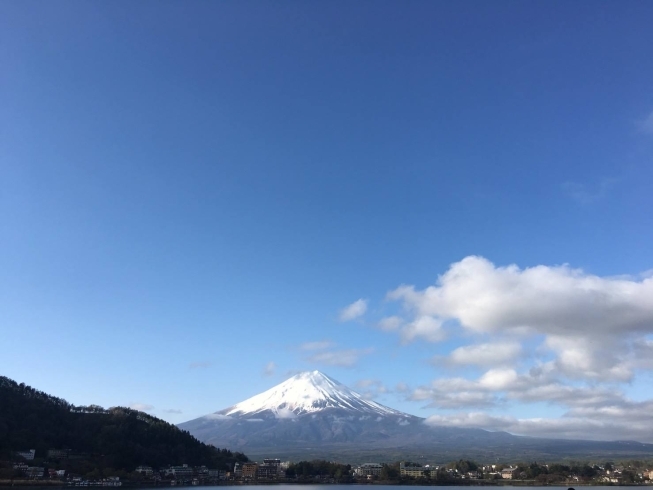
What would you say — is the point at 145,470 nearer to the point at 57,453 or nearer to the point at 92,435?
the point at 92,435

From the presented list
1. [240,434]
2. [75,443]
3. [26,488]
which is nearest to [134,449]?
[75,443]

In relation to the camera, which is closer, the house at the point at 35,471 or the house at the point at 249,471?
the house at the point at 35,471

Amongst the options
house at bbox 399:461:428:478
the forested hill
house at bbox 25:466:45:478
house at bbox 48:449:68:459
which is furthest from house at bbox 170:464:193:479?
house at bbox 399:461:428:478

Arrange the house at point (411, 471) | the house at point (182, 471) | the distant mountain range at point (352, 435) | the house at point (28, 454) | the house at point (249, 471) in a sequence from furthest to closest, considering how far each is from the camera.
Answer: the distant mountain range at point (352, 435)
the house at point (411, 471)
the house at point (249, 471)
the house at point (182, 471)
the house at point (28, 454)

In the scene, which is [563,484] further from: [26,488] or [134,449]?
[26,488]

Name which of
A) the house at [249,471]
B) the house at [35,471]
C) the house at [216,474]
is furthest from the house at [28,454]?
the house at [249,471]

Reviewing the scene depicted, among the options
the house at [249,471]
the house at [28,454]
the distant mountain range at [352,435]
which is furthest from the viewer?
the distant mountain range at [352,435]

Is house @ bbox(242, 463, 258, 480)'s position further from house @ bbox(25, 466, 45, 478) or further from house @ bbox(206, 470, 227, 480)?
house @ bbox(25, 466, 45, 478)

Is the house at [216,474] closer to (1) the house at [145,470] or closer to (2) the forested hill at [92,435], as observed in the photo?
(2) the forested hill at [92,435]

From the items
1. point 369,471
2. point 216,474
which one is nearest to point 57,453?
point 216,474
